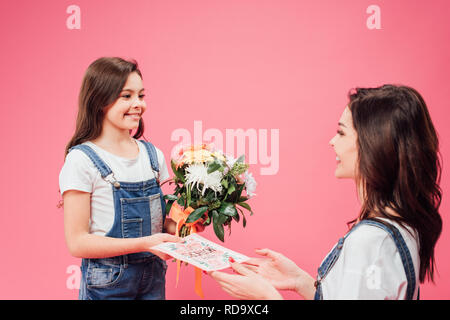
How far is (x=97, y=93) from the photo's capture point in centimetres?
190

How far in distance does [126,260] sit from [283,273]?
753 mm

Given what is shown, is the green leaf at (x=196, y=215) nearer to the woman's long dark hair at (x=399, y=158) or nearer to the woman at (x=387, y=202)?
the woman at (x=387, y=202)

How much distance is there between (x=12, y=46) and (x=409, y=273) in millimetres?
3063

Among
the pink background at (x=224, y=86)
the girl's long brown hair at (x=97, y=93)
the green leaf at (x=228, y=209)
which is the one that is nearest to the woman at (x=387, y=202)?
the green leaf at (x=228, y=209)

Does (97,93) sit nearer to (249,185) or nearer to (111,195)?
(111,195)

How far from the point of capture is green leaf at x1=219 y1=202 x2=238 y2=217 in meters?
1.91

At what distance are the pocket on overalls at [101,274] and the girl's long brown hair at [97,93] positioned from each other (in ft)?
1.88

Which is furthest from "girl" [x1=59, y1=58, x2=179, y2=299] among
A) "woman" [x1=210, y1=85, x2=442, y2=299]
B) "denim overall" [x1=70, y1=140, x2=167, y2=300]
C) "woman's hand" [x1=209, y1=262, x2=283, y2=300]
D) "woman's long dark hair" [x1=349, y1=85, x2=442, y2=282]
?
"woman's long dark hair" [x1=349, y1=85, x2=442, y2=282]

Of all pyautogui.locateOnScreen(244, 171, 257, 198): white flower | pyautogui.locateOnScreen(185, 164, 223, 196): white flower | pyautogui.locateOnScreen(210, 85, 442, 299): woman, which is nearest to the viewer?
pyautogui.locateOnScreen(210, 85, 442, 299): woman

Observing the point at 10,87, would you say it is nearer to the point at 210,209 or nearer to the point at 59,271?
the point at 59,271

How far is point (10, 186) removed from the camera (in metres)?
3.06

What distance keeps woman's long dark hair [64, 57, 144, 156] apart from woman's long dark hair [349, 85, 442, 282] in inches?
44.4

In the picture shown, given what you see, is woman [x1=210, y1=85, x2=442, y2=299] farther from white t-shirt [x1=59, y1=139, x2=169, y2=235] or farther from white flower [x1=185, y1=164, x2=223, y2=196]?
white t-shirt [x1=59, y1=139, x2=169, y2=235]
